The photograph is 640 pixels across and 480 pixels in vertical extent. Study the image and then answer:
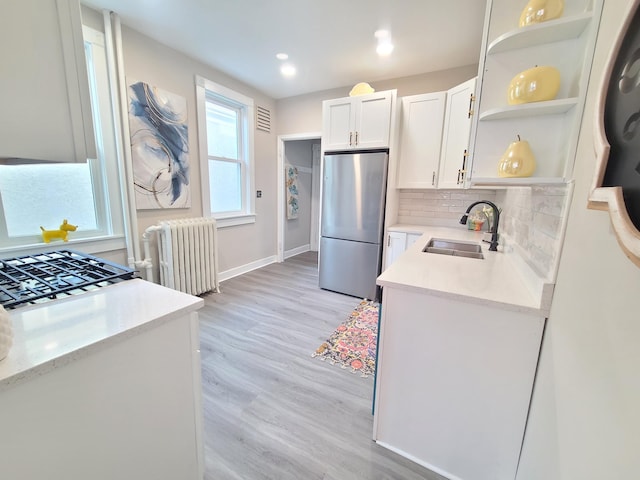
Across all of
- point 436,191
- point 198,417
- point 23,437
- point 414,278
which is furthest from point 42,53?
point 436,191

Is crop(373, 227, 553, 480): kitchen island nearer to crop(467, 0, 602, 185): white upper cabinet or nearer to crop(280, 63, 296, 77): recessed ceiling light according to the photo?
crop(467, 0, 602, 185): white upper cabinet

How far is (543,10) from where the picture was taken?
→ 0.96 metres

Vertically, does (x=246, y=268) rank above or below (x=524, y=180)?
below

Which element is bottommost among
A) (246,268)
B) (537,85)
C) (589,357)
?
(246,268)

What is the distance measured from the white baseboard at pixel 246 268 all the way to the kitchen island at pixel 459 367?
2822 mm

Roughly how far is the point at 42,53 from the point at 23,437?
0.95 metres

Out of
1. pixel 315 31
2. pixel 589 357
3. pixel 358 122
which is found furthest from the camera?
pixel 358 122

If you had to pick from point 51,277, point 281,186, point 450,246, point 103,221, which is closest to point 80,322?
point 51,277

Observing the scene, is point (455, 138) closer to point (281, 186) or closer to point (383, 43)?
point (383, 43)

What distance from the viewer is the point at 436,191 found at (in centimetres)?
319

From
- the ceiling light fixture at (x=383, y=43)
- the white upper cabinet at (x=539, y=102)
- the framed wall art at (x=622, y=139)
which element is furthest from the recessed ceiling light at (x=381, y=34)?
the framed wall art at (x=622, y=139)

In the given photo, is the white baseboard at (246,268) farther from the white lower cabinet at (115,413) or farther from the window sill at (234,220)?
the white lower cabinet at (115,413)

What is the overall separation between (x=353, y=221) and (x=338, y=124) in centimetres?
117

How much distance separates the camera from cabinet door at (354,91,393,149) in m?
2.80
